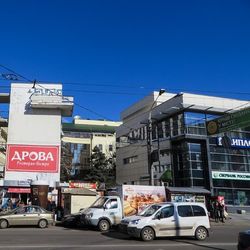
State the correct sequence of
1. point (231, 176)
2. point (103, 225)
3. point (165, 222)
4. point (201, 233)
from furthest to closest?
1. point (231, 176)
2. point (103, 225)
3. point (201, 233)
4. point (165, 222)

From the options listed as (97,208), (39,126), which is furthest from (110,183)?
(97,208)

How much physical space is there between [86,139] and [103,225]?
3868 inches

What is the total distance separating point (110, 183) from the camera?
80250mm

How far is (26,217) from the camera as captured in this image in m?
25.6

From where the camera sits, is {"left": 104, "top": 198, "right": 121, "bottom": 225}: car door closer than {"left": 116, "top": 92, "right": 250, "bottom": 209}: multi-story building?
Yes

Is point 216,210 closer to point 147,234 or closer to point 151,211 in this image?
point 151,211

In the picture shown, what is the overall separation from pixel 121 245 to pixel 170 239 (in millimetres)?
3584

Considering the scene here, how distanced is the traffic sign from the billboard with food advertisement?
6.37 meters

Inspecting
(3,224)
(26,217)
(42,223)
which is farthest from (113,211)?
(3,224)

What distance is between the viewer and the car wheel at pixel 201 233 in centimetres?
1952

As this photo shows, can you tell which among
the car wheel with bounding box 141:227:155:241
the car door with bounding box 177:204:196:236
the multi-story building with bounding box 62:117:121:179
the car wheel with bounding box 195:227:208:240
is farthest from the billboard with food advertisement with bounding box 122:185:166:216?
the multi-story building with bounding box 62:117:121:179

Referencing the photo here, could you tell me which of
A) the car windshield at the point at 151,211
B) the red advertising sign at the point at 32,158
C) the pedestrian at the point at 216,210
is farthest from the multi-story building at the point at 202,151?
the car windshield at the point at 151,211

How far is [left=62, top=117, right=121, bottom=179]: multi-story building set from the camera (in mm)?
114369

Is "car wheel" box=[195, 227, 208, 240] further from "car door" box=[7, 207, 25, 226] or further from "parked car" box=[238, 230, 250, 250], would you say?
"car door" box=[7, 207, 25, 226]
